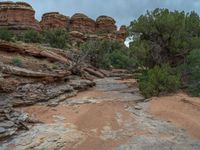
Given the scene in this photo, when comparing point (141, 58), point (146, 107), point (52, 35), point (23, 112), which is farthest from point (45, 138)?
point (52, 35)

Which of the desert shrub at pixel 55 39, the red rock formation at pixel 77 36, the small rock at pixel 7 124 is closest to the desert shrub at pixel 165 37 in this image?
the small rock at pixel 7 124

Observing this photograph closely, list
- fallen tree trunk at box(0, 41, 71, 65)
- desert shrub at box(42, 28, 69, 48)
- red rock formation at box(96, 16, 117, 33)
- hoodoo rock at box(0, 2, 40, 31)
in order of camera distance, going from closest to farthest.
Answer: fallen tree trunk at box(0, 41, 71, 65) < desert shrub at box(42, 28, 69, 48) < hoodoo rock at box(0, 2, 40, 31) < red rock formation at box(96, 16, 117, 33)

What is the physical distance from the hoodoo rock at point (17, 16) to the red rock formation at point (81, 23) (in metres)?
6.78

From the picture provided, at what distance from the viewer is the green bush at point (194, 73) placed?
15539mm

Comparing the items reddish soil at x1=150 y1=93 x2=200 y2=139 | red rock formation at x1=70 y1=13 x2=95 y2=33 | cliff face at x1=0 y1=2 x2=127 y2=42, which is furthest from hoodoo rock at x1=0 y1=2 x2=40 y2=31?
reddish soil at x1=150 y1=93 x2=200 y2=139

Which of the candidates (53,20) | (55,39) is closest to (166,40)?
(55,39)

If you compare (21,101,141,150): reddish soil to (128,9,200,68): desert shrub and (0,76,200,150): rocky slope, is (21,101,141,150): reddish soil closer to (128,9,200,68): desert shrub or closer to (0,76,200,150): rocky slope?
(0,76,200,150): rocky slope

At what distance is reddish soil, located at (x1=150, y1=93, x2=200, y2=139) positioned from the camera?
1105 cm

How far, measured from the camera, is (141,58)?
19.4 meters

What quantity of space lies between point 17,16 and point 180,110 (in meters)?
37.5

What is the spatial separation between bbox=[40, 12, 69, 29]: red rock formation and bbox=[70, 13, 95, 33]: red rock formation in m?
1.16

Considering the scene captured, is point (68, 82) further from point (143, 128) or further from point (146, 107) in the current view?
point (143, 128)

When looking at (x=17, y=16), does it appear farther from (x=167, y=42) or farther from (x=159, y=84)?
(x=159, y=84)

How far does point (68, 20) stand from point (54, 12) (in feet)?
7.98
